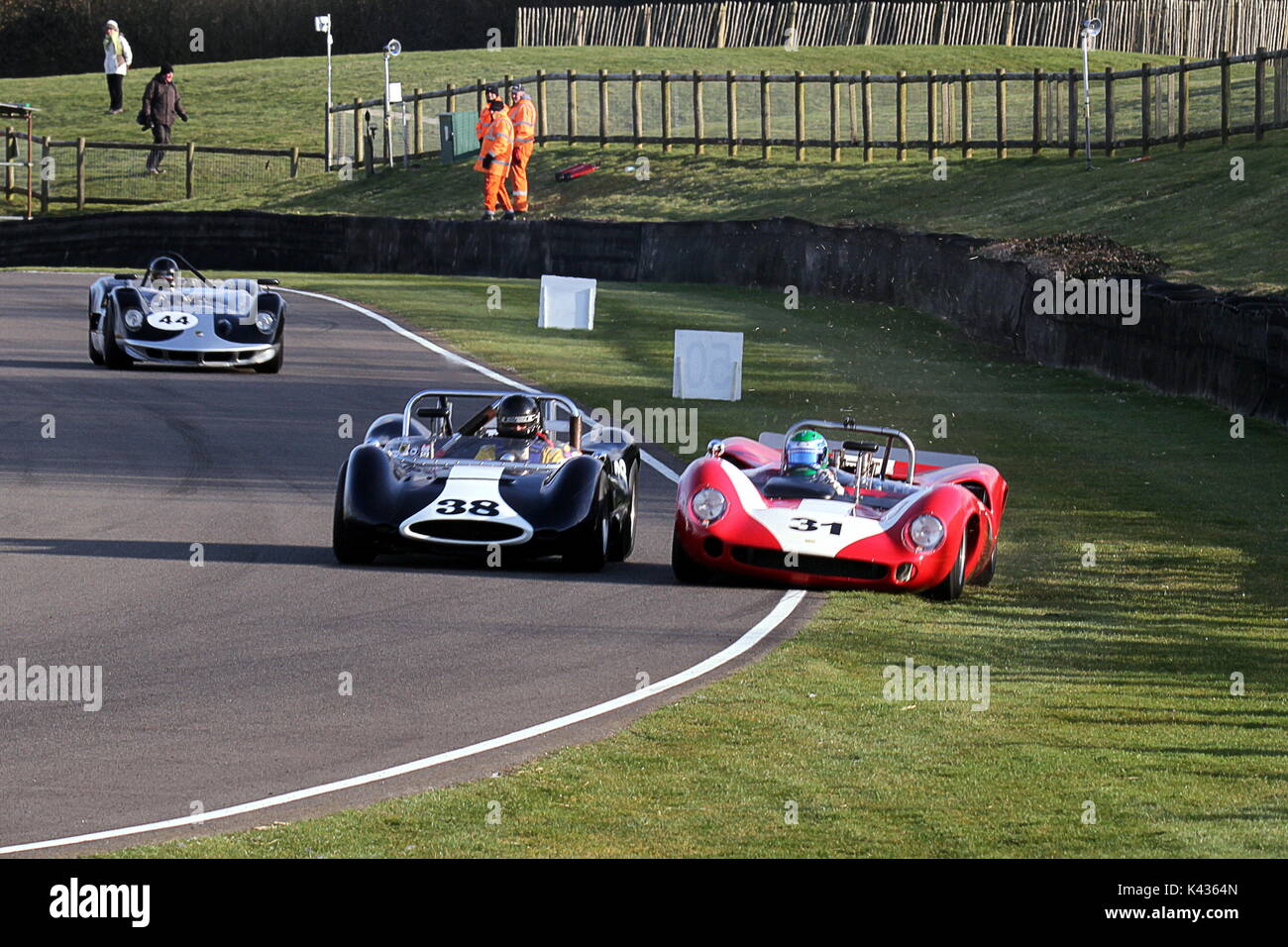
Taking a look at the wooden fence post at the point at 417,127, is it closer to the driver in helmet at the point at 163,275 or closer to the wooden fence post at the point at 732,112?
the wooden fence post at the point at 732,112

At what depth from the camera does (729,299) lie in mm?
32812

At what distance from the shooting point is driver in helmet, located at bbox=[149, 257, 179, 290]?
74.1ft

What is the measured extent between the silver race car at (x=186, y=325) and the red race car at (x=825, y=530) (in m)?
10.3

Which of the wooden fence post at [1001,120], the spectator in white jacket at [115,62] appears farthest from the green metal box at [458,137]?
the wooden fence post at [1001,120]

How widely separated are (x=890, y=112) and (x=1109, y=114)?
1327cm

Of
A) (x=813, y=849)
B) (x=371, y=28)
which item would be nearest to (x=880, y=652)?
(x=813, y=849)

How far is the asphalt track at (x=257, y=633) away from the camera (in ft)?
27.6

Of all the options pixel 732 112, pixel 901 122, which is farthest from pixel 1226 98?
pixel 732 112

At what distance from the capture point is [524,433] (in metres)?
13.9

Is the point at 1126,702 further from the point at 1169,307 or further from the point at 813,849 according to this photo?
the point at 1169,307

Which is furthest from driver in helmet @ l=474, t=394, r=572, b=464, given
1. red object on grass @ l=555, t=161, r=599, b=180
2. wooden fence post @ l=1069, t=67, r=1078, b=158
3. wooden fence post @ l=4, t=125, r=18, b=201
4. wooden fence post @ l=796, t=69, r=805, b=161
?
wooden fence post @ l=4, t=125, r=18, b=201

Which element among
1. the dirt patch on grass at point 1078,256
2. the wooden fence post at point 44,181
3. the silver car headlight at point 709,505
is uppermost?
the wooden fence post at point 44,181

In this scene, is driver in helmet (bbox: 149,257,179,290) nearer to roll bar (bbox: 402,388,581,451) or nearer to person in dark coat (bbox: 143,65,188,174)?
roll bar (bbox: 402,388,581,451)

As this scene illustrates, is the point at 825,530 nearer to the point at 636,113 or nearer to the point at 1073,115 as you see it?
the point at 1073,115
